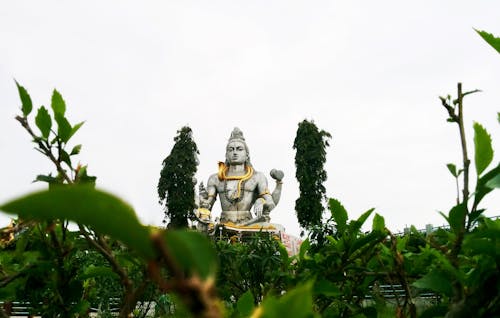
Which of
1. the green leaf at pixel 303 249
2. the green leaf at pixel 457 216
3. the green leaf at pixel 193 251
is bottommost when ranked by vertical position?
the green leaf at pixel 193 251

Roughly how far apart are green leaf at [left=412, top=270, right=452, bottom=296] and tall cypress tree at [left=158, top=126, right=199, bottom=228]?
63.0 feet

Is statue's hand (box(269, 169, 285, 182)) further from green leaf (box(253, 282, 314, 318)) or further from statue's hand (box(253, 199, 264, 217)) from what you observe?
green leaf (box(253, 282, 314, 318))

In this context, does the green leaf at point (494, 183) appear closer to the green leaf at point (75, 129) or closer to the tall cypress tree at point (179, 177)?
the green leaf at point (75, 129)

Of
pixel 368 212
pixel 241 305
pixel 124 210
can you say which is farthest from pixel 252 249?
pixel 124 210

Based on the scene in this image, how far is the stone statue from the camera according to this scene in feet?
46.6

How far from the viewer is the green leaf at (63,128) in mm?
703

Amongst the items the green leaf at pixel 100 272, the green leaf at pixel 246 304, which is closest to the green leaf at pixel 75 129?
the green leaf at pixel 100 272

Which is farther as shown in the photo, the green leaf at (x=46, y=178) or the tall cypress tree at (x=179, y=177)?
the tall cypress tree at (x=179, y=177)

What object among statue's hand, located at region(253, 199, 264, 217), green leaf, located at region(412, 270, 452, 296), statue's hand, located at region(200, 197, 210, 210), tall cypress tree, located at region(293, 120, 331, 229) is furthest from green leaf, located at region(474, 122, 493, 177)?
tall cypress tree, located at region(293, 120, 331, 229)

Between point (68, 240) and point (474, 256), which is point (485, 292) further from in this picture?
point (68, 240)

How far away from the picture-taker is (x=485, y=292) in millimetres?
477

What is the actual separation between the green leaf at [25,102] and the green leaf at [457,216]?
1.85ft

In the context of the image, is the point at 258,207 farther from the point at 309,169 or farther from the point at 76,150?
the point at 76,150

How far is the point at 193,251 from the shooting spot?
0.74 feet
